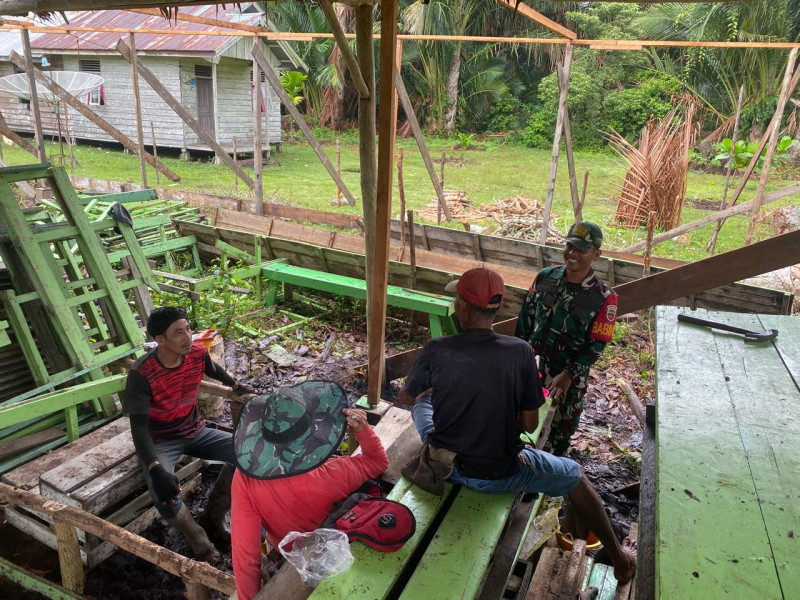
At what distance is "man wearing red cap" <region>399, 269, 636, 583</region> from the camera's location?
2.57 m

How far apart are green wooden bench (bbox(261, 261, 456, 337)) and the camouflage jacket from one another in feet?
9.81

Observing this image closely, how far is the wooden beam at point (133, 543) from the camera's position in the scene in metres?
2.68

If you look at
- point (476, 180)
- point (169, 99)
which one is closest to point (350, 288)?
point (169, 99)

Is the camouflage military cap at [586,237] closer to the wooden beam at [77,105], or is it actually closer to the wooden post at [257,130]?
the wooden post at [257,130]

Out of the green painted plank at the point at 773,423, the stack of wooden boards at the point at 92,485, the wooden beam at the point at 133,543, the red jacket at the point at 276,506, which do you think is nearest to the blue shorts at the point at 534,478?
the red jacket at the point at 276,506

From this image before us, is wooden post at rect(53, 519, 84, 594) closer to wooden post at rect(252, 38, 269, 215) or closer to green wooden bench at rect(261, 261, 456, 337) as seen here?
green wooden bench at rect(261, 261, 456, 337)

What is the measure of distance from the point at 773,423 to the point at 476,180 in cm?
1552

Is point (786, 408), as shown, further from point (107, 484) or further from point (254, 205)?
point (254, 205)

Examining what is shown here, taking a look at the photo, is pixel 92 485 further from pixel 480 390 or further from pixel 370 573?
pixel 480 390

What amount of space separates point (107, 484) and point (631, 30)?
24283 mm

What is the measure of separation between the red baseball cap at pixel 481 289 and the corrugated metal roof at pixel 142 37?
1697cm

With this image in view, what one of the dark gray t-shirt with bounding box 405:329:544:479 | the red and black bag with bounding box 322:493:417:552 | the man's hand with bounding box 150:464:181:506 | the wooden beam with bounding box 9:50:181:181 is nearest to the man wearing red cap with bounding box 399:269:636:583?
the dark gray t-shirt with bounding box 405:329:544:479

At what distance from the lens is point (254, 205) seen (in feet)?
38.9

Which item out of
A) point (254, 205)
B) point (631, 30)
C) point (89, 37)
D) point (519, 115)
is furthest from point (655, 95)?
point (89, 37)
